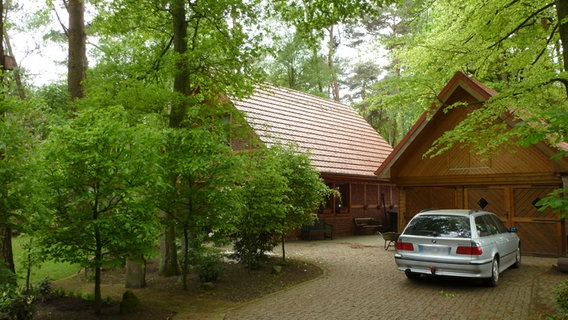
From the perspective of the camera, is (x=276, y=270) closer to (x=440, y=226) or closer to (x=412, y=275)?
(x=412, y=275)

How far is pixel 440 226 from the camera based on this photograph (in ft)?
32.0

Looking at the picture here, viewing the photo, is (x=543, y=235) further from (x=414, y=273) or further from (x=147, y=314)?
(x=147, y=314)

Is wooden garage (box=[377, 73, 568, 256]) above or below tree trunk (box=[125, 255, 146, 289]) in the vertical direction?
above

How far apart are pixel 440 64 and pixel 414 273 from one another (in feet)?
22.3

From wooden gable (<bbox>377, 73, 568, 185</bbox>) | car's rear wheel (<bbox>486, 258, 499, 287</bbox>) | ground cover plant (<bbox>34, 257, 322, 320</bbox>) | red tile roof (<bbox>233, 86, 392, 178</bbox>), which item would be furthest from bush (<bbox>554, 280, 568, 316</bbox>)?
red tile roof (<bbox>233, 86, 392, 178</bbox>)

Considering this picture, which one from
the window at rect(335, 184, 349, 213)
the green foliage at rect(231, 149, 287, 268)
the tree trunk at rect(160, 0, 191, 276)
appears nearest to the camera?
the tree trunk at rect(160, 0, 191, 276)

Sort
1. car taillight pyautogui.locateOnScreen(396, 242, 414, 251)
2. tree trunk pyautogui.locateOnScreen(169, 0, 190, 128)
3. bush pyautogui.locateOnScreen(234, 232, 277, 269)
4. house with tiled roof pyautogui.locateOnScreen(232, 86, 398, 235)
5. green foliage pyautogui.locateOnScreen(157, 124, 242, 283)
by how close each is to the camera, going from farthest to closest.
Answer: house with tiled roof pyautogui.locateOnScreen(232, 86, 398, 235), bush pyautogui.locateOnScreen(234, 232, 277, 269), tree trunk pyautogui.locateOnScreen(169, 0, 190, 128), car taillight pyautogui.locateOnScreen(396, 242, 414, 251), green foliage pyautogui.locateOnScreen(157, 124, 242, 283)

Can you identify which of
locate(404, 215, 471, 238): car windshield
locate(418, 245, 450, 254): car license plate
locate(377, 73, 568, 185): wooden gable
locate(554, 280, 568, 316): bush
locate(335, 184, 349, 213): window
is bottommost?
locate(554, 280, 568, 316): bush

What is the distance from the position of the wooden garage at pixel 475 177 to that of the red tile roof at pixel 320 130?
175 inches

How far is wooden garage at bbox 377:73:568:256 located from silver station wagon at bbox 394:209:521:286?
4.59 meters

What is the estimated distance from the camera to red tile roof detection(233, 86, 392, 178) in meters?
21.0

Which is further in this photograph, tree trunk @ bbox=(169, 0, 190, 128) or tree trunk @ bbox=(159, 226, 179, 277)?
tree trunk @ bbox=(159, 226, 179, 277)

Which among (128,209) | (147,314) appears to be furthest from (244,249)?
(128,209)

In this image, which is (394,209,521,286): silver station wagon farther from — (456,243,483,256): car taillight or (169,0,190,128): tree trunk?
(169,0,190,128): tree trunk
